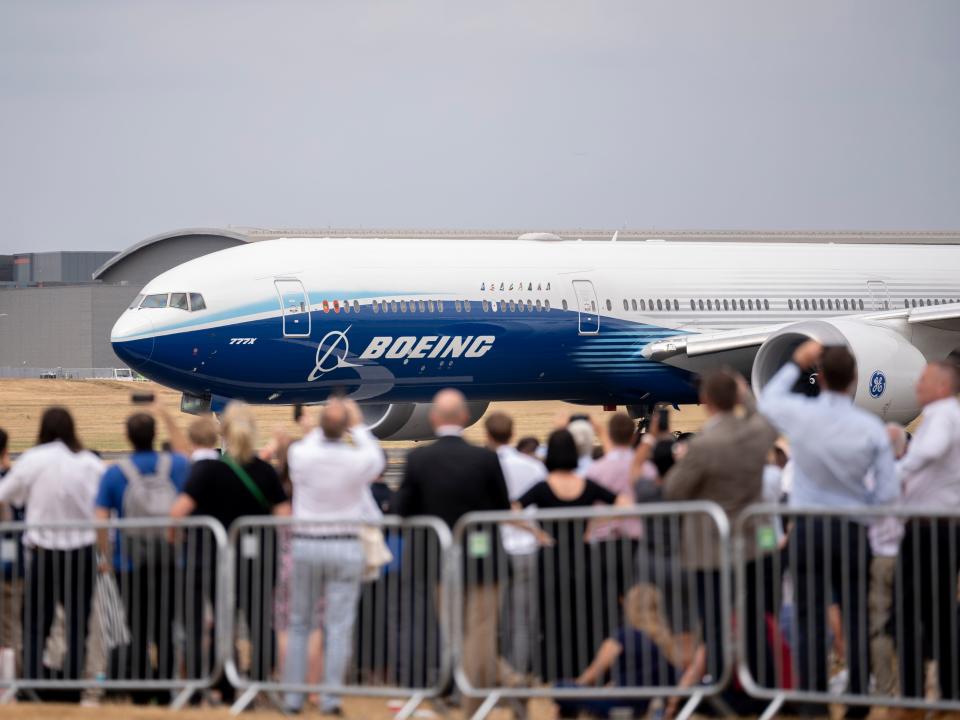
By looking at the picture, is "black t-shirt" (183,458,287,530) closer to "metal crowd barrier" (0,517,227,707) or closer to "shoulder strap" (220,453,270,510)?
"shoulder strap" (220,453,270,510)

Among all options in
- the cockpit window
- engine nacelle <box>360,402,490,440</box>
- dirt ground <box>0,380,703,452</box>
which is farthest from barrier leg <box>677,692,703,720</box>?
engine nacelle <box>360,402,490,440</box>

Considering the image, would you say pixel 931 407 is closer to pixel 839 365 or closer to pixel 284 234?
pixel 839 365

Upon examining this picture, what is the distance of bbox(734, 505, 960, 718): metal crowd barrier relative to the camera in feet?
28.7

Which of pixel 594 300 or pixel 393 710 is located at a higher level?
pixel 594 300

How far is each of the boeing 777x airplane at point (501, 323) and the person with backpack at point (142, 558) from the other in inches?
465

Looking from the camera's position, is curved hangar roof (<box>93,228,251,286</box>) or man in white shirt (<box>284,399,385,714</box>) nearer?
man in white shirt (<box>284,399,385,714</box>)

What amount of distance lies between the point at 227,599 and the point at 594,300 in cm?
1631

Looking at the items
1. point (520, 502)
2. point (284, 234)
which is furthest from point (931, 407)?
point (284, 234)

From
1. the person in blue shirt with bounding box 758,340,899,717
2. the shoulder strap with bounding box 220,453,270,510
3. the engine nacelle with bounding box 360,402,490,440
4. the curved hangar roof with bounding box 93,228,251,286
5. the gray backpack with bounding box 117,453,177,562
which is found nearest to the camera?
the person in blue shirt with bounding box 758,340,899,717

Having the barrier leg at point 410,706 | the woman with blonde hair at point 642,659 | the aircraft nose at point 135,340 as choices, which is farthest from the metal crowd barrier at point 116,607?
the aircraft nose at point 135,340

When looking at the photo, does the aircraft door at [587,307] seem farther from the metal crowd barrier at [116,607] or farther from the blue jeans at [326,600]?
the blue jeans at [326,600]

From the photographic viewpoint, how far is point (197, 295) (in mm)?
21797

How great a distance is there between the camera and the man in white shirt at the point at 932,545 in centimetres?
884

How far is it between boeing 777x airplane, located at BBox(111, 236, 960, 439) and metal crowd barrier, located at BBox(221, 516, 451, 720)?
12.4m
